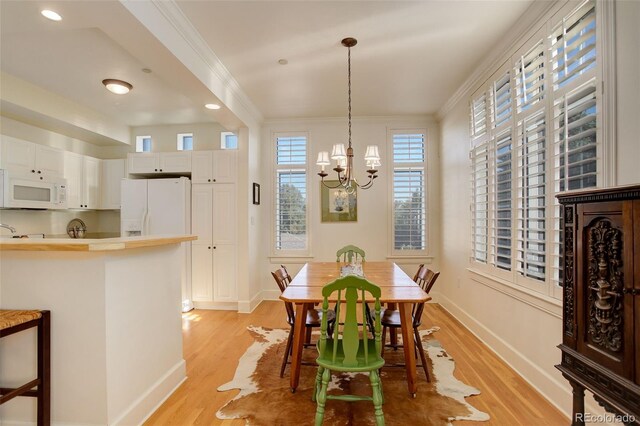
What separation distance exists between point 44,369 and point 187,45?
8.26 feet

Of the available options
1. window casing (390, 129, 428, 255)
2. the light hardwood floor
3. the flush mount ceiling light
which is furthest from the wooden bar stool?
window casing (390, 129, 428, 255)

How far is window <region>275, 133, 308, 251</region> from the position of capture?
5.05m

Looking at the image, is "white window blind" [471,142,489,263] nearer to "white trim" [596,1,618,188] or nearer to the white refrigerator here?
"white trim" [596,1,618,188]

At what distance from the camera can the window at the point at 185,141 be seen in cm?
504

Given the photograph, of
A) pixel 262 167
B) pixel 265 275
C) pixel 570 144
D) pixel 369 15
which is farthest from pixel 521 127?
pixel 265 275

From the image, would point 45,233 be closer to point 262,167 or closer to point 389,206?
point 262,167

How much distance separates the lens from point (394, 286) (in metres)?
2.53

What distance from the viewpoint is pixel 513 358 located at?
2.70 metres

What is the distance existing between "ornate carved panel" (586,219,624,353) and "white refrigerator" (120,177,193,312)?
4305 mm

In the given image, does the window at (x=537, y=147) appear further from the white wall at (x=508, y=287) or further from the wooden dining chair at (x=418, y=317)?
the wooden dining chair at (x=418, y=317)

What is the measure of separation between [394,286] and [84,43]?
343cm

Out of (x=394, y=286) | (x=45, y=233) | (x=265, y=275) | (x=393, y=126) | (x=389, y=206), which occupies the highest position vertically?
(x=393, y=126)

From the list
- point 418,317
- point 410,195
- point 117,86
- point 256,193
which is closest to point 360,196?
point 410,195

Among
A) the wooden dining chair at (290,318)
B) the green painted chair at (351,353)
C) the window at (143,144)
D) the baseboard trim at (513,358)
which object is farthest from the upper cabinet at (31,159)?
the baseboard trim at (513,358)
